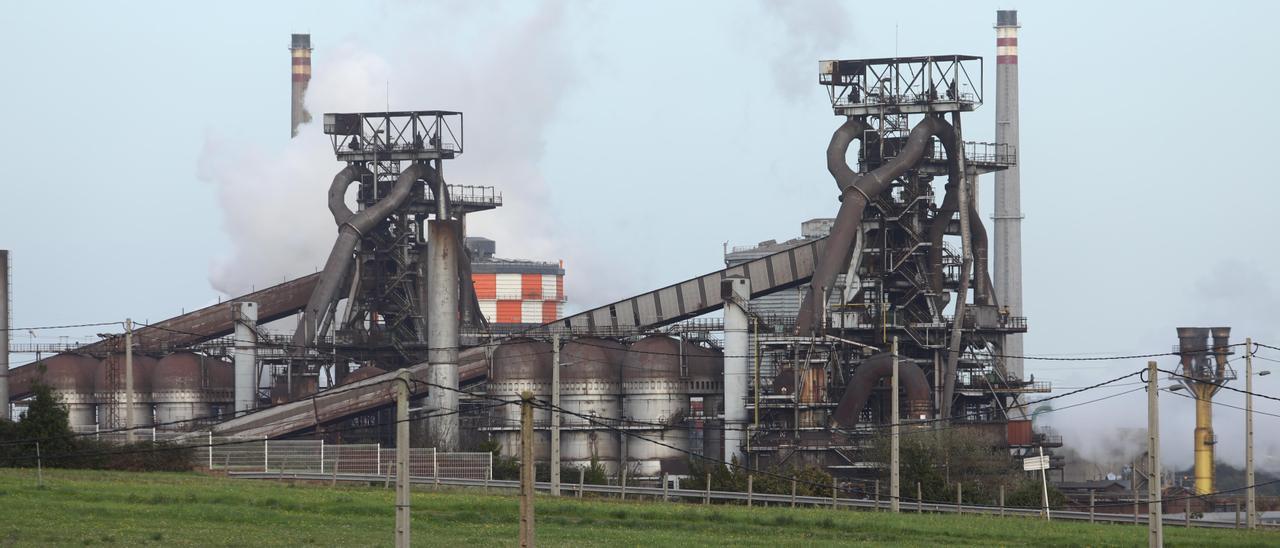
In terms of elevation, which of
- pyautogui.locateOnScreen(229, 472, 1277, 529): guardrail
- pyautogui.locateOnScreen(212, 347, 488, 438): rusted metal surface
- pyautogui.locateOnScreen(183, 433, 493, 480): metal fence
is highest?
pyautogui.locateOnScreen(212, 347, 488, 438): rusted metal surface

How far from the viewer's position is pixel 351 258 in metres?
86.8

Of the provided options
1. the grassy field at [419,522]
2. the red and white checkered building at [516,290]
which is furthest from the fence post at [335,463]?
the red and white checkered building at [516,290]

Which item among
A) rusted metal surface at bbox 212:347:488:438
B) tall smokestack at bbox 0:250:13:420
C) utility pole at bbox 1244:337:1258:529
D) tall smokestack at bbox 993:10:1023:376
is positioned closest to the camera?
utility pole at bbox 1244:337:1258:529

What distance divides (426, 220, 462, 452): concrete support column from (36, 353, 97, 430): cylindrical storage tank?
21.4m

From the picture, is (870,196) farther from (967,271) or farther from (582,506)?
(582,506)

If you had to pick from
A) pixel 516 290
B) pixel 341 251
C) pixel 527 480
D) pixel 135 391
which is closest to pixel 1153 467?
pixel 527 480

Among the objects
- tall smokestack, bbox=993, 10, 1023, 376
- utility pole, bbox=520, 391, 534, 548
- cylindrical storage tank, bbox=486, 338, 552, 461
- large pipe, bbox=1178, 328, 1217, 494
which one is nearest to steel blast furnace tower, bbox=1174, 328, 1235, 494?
large pipe, bbox=1178, 328, 1217, 494

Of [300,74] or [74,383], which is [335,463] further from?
[300,74]

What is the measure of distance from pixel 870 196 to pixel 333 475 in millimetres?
27005

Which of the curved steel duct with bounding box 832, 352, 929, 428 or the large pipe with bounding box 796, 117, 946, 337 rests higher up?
the large pipe with bounding box 796, 117, 946, 337

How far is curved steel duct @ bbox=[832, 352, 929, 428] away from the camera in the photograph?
73312 millimetres

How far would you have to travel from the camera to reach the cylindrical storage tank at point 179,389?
87812 millimetres

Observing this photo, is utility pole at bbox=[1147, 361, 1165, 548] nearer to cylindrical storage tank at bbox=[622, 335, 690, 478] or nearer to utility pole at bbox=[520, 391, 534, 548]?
utility pole at bbox=[520, 391, 534, 548]

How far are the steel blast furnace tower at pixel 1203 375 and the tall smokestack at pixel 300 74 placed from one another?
58816 mm
